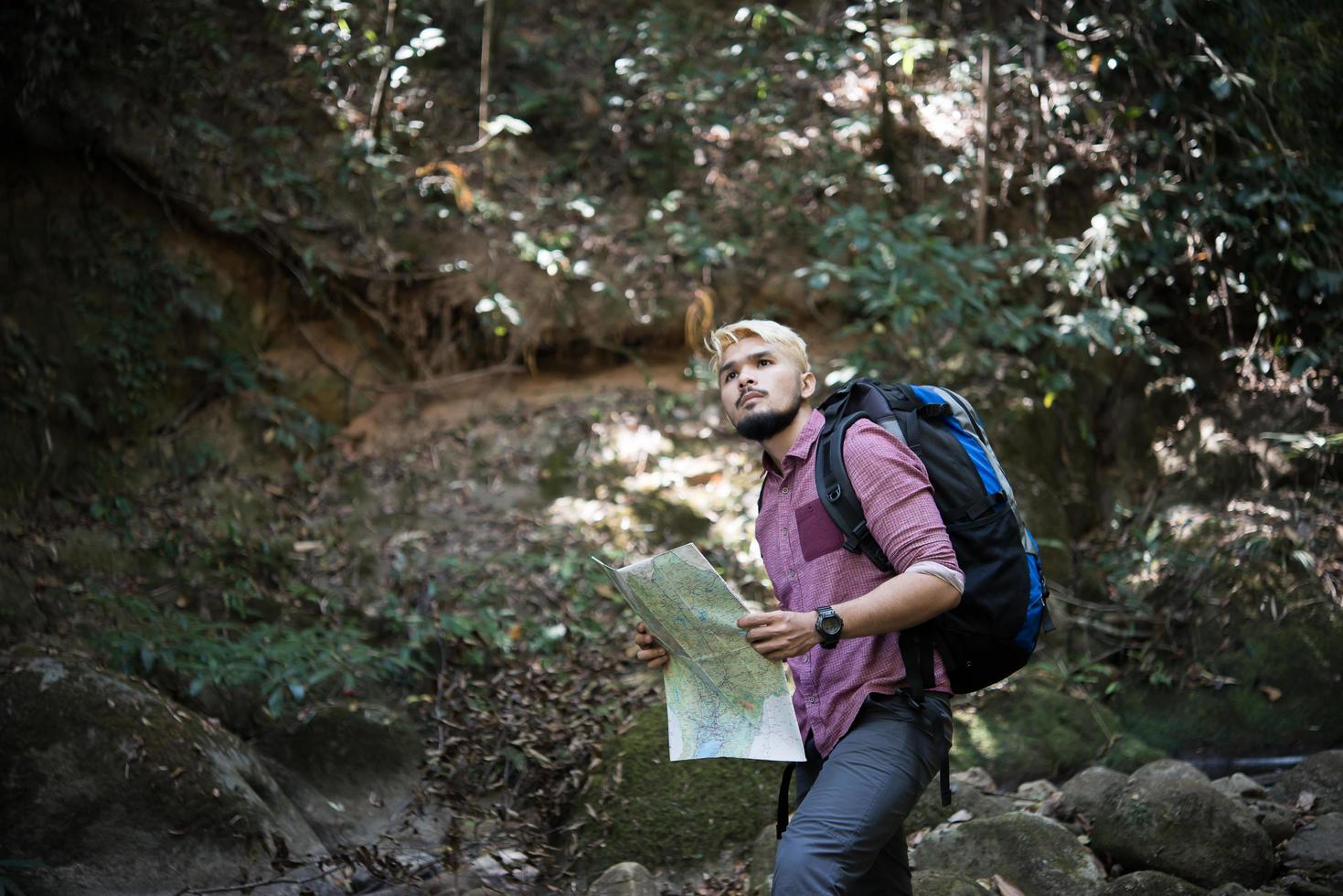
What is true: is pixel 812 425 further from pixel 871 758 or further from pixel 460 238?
pixel 460 238

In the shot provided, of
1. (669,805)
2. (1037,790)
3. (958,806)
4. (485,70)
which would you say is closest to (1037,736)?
(1037,790)

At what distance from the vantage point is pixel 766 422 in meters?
2.56

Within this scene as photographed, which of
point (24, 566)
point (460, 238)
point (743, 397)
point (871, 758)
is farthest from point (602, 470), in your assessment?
point (871, 758)

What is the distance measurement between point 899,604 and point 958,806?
8.53 ft

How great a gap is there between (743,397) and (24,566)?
465 cm

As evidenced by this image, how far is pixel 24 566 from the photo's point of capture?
17.5ft

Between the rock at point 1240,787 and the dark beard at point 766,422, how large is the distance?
3.21 meters

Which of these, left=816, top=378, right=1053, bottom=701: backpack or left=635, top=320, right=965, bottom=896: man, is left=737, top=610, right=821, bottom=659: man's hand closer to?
left=635, top=320, right=965, bottom=896: man

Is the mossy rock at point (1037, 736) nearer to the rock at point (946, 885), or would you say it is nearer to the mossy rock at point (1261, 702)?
the mossy rock at point (1261, 702)

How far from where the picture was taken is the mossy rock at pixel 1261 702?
5332 millimetres

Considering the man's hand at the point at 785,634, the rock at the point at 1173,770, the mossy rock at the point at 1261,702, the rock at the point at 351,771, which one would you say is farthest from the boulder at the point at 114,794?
the mossy rock at the point at 1261,702

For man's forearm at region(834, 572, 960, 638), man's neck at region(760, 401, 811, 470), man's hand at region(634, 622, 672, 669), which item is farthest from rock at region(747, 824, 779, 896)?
man's forearm at region(834, 572, 960, 638)

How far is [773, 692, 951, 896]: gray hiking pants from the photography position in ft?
6.74

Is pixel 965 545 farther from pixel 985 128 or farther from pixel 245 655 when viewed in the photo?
pixel 985 128
